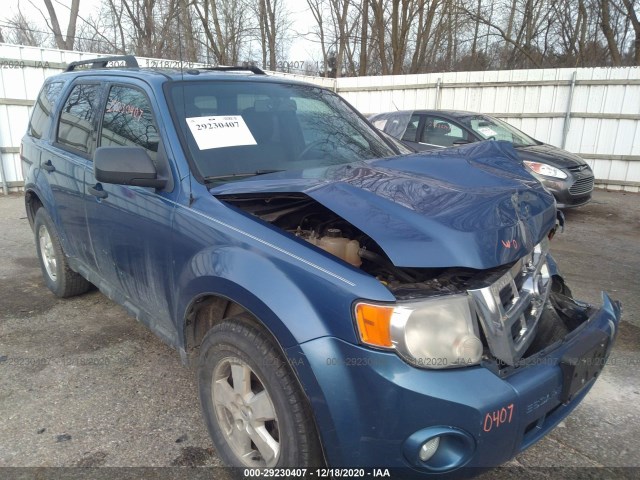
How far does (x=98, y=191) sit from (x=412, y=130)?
6262mm

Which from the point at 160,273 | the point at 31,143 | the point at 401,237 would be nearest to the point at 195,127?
the point at 160,273

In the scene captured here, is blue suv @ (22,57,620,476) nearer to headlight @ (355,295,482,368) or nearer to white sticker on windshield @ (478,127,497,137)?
headlight @ (355,295,482,368)

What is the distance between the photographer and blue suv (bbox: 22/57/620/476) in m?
1.66

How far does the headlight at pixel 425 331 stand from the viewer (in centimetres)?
166

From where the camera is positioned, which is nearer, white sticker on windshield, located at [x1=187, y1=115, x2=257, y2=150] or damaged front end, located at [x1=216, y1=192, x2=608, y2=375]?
damaged front end, located at [x1=216, y1=192, x2=608, y2=375]

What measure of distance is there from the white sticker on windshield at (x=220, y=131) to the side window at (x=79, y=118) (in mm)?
1085

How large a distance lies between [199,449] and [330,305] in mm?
1314

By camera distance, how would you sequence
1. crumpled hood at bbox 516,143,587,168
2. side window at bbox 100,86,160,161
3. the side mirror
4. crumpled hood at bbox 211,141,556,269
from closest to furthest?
crumpled hood at bbox 211,141,556,269 → the side mirror → side window at bbox 100,86,160,161 → crumpled hood at bbox 516,143,587,168

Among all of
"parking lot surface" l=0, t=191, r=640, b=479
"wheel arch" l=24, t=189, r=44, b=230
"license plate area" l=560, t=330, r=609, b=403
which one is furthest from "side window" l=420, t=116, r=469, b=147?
"license plate area" l=560, t=330, r=609, b=403

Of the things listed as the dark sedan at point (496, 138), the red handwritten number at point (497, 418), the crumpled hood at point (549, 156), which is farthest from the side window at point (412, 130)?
the red handwritten number at point (497, 418)

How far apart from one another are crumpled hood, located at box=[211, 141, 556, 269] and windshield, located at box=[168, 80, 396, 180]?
0.85ft

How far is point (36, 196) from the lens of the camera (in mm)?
4184

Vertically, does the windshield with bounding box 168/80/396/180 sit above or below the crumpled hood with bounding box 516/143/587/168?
above

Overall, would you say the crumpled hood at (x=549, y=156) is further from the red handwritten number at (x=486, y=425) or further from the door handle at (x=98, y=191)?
the red handwritten number at (x=486, y=425)
